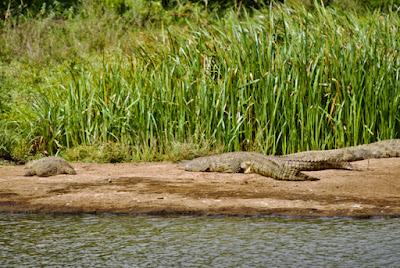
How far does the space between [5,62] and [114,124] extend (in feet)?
21.0

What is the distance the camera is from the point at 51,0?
74.1 ft

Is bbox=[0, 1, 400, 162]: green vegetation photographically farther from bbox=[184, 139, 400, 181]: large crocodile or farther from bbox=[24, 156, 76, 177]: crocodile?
bbox=[24, 156, 76, 177]: crocodile

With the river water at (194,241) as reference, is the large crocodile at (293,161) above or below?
below

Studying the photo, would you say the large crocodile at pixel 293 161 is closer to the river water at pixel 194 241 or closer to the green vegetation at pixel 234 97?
the green vegetation at pixel 234 97

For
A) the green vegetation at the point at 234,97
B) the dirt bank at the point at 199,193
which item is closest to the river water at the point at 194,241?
the dirt bank at the point at 199,193

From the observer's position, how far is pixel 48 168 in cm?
1020

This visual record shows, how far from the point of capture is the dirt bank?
8.54 m

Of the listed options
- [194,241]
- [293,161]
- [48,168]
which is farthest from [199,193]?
[48,168]

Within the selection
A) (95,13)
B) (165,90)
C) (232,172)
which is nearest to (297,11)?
(165,90)

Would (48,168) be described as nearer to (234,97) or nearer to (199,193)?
(199,193)

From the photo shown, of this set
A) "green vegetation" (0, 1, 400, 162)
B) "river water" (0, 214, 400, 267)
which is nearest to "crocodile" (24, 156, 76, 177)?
"green vegetation" (0, 1, 400, 162)

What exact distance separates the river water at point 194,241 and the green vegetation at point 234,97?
3265mm

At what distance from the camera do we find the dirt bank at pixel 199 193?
8.54 metres

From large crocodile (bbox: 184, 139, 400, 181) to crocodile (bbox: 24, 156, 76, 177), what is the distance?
1.37m
